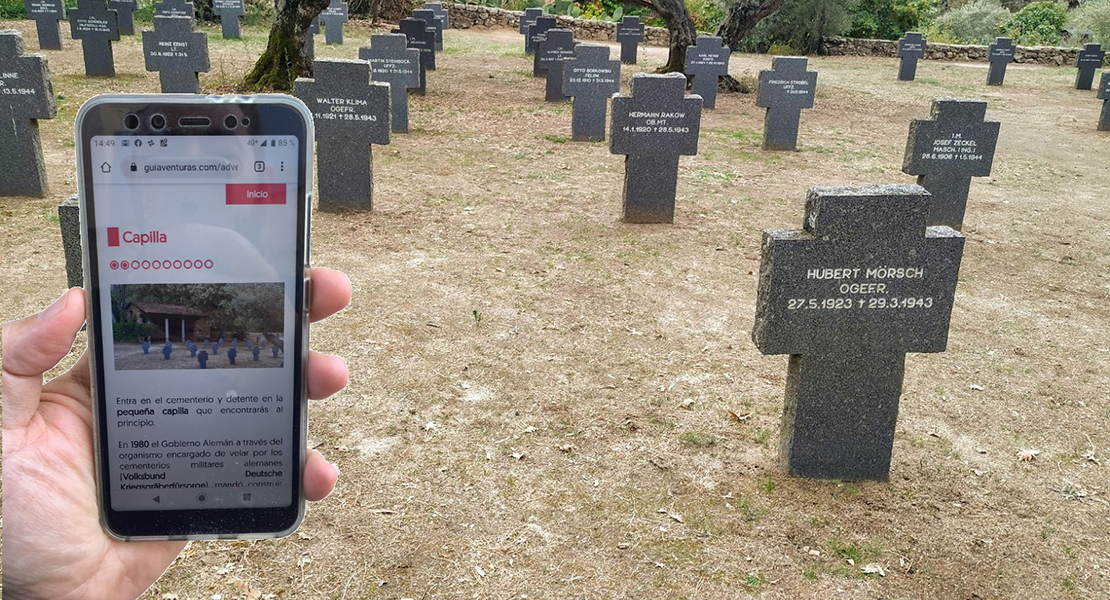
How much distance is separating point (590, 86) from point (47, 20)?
1410 centimetres

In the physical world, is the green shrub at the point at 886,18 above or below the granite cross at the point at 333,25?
above

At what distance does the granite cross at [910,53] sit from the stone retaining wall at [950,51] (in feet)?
20.1

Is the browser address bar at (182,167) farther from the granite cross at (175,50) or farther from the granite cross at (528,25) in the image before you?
the granite cross at (528,25)

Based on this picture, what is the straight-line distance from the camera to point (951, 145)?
8.48 m

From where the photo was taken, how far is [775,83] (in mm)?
12727

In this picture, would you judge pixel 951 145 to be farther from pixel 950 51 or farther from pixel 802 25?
pixel 950 51

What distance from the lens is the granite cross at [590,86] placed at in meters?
12.5

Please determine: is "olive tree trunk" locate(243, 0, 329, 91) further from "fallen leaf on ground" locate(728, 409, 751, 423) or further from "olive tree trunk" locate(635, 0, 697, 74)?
"fallen leaf on ground" locate(728, 409, 751, 423)

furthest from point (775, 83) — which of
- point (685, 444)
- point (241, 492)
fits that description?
point (241, 492)

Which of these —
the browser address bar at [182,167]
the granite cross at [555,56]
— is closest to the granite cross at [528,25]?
the granite cross at [555,56]

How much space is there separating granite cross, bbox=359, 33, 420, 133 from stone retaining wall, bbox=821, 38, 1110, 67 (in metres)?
21.3

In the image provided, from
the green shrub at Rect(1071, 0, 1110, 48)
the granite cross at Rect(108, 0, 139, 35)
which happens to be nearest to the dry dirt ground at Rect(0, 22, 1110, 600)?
the granite cross at Rect(108, 0, 139, 35)

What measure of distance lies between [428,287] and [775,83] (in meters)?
7.92

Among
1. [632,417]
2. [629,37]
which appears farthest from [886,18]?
[632,417]
